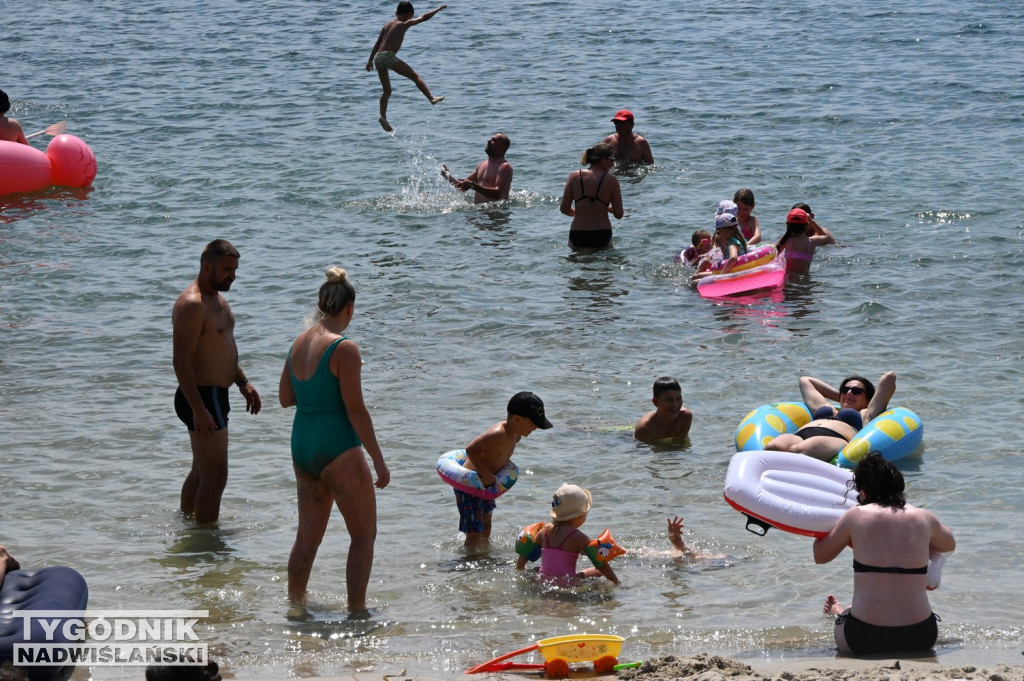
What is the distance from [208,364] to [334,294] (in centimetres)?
150

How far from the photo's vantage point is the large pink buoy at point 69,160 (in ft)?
53.3

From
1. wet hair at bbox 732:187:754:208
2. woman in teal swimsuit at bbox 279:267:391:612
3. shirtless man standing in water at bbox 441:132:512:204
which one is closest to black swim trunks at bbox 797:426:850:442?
woman in teal swimsuit at bbox 279:267:391:612

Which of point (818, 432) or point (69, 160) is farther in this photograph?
point (69, 160)

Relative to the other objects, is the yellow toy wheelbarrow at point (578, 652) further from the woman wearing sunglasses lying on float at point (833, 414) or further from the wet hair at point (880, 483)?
the woman wearing sunglasses lying on float at point (833, 414)

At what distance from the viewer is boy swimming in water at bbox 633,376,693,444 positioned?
834cm

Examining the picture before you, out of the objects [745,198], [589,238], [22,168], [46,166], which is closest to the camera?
[745,198]

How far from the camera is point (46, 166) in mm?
16188

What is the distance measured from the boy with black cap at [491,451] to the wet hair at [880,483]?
184cm

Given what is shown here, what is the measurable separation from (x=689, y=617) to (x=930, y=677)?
5.15 feet

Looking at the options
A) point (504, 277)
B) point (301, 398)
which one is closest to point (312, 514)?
point (301, 398)

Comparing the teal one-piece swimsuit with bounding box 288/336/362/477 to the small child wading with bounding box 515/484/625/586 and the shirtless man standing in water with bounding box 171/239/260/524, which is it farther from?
the small child wading with bounding box 515/484/625/586

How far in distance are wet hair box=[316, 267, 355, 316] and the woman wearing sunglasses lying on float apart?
3.20m

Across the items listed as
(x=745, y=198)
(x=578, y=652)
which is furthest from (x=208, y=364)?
(x=745, y=198)

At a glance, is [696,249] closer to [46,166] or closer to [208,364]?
[208,364]
